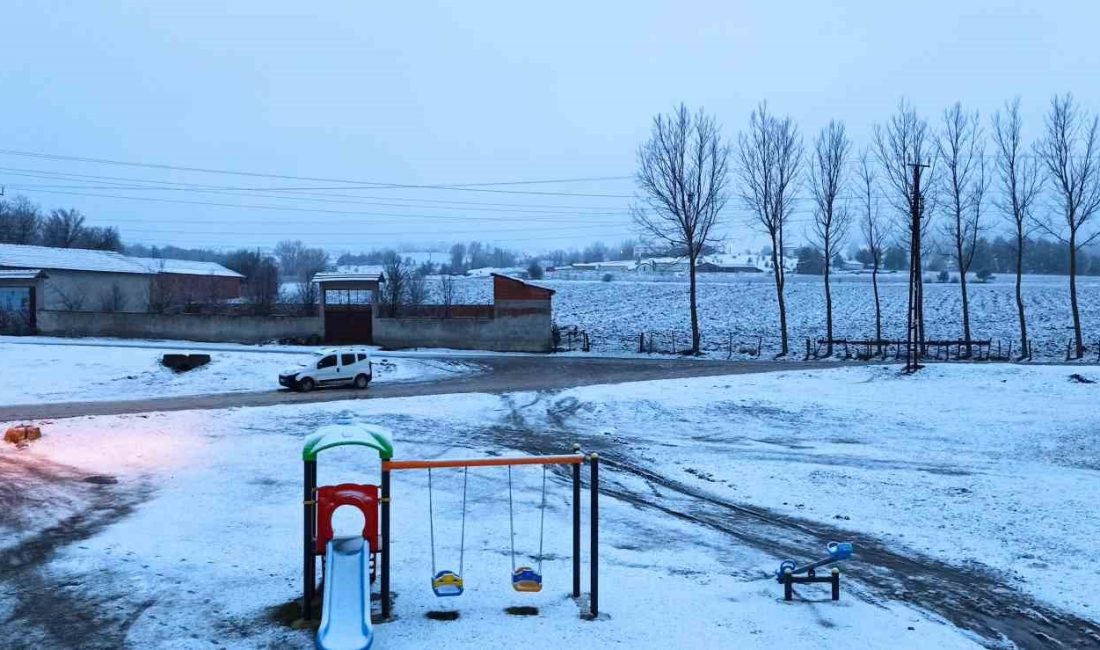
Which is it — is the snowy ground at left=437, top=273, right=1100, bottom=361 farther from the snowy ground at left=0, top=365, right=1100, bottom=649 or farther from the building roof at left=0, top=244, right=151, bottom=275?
the building roof at left=0, top=244, right=151, bottom=275

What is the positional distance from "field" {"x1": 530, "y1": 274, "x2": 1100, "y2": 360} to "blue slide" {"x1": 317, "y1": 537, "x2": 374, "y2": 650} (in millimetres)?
42509

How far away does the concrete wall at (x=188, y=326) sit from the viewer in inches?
1857

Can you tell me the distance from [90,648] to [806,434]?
18722 mm

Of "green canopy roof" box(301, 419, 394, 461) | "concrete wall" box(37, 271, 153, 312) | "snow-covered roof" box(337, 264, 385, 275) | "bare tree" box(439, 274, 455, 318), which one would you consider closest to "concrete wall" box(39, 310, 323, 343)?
"concrete wall" box(37, 271, 153, 312)

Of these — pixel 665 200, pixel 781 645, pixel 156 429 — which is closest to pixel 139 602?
pixel 781 645

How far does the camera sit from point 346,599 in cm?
789

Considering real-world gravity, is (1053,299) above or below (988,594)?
above

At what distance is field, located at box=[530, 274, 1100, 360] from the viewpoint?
5525 cm

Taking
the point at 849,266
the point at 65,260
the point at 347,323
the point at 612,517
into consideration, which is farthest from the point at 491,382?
the point at 849,266

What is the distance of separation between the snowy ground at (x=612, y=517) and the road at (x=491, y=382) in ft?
12.9

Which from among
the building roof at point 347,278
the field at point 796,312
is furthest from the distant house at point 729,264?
the building roof at point 347,278

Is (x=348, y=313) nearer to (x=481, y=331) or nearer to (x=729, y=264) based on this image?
(x=481, y=331)

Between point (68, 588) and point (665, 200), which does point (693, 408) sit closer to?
point (68, 588)

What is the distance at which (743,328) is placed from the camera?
61125 millimetres
